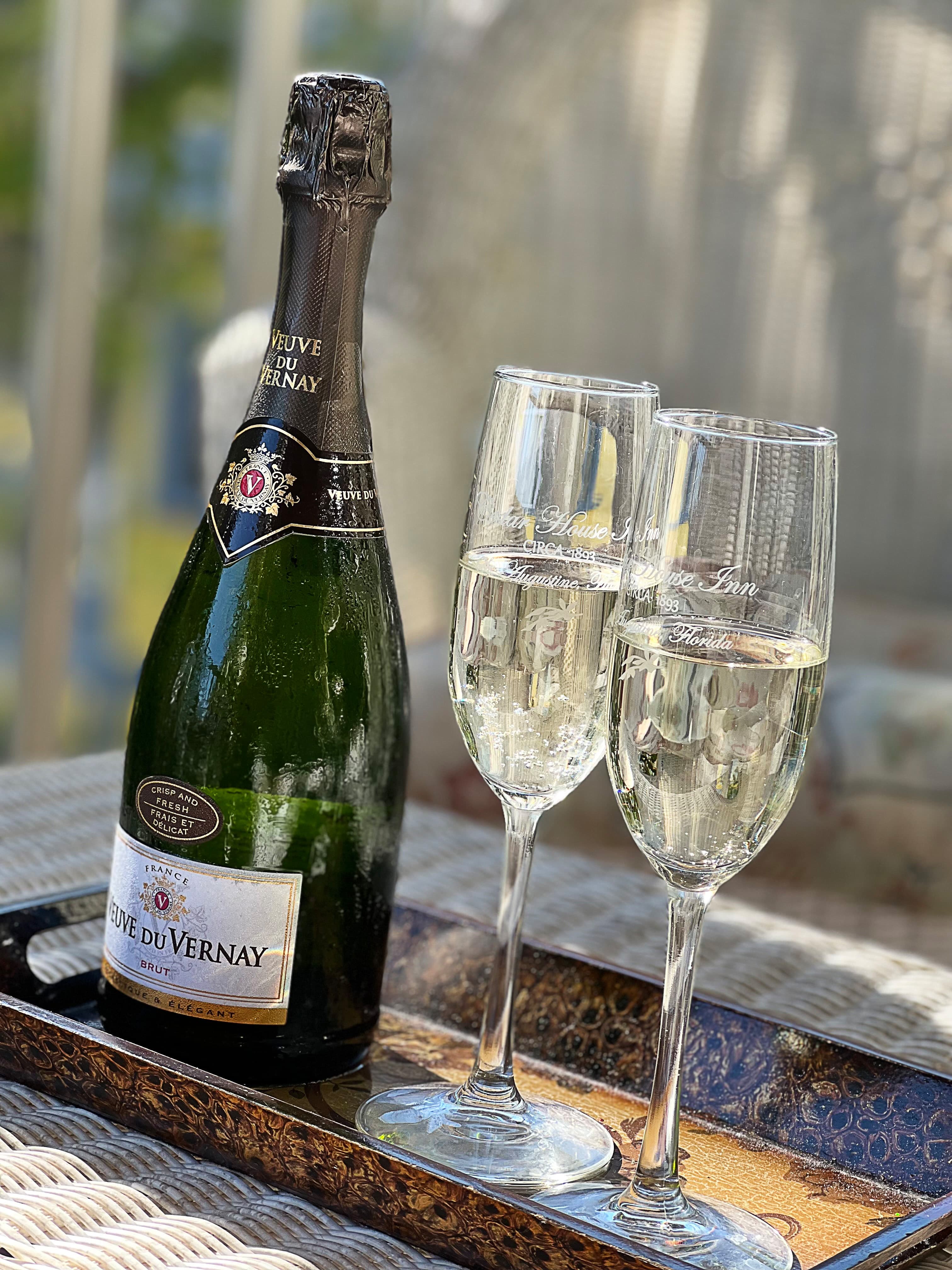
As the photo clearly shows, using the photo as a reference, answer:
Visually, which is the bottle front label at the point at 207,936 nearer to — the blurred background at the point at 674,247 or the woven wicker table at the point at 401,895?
the woven wicker table at the point at 401,895

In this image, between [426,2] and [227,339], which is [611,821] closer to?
[227,339]

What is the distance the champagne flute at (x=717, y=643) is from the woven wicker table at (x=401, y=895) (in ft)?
0.39

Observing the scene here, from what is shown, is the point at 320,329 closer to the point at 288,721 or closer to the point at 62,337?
the point at 288,721

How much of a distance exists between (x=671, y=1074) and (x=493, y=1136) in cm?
9

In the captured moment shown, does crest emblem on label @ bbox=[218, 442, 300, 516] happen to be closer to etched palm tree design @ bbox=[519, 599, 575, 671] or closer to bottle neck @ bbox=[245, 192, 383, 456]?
bottle neck @ bbox=[245, 192, 383, 456]

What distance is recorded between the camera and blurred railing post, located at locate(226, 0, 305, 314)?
2703 mm

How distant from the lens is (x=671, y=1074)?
0.56 m

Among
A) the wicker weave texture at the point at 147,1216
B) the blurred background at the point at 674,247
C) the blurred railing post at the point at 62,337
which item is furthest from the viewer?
the blurred railing post at the point at 62,337

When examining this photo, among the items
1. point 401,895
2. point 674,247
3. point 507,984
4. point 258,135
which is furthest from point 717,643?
point 258,135

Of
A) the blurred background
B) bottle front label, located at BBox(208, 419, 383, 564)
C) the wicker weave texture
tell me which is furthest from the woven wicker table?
the blurred background

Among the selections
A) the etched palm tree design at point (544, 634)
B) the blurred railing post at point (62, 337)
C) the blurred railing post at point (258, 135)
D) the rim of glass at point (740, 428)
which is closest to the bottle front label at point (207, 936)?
the etched palm tree design at point (544, 634)

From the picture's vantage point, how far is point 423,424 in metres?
2.00

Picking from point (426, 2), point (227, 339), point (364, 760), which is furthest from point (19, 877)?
point (426, 2)

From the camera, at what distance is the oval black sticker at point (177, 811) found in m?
0.66
